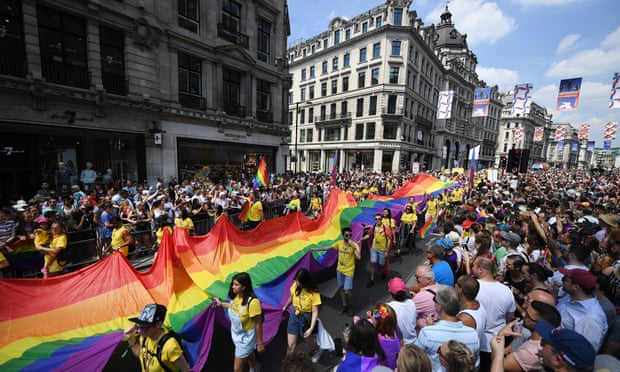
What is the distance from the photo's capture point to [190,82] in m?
17.1

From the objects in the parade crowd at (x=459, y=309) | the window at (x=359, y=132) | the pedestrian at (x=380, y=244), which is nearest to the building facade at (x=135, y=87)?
the parade crowd at (x=459, y=309)

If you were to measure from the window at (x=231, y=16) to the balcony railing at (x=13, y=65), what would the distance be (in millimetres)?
11535

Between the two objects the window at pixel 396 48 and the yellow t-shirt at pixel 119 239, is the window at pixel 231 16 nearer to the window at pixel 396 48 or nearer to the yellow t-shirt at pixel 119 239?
the yellow t-shirt at pixel 119 239

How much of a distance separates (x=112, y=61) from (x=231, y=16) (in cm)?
940

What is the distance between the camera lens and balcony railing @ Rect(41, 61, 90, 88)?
11508mm

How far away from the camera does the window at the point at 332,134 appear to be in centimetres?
4234

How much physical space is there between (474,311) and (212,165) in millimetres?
19159

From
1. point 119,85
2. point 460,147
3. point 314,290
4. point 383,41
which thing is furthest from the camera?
point 460,147

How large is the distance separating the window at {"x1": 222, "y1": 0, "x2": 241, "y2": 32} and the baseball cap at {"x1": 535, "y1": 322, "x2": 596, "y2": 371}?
2232 cm

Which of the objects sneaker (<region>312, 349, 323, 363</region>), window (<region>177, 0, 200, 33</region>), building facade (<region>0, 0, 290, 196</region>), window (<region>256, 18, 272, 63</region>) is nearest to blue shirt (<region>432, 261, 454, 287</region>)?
sneaker (<region>312, 349, 323, 363</region>)

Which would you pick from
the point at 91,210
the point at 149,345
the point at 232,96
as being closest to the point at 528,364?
the point at 149,345

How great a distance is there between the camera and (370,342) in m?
2.33

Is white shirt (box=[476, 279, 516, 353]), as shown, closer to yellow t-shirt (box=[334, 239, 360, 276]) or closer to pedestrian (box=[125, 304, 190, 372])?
yellow t-shirt (box=[334, 239, 360, 276])

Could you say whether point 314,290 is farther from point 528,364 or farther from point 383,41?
point 383,41
